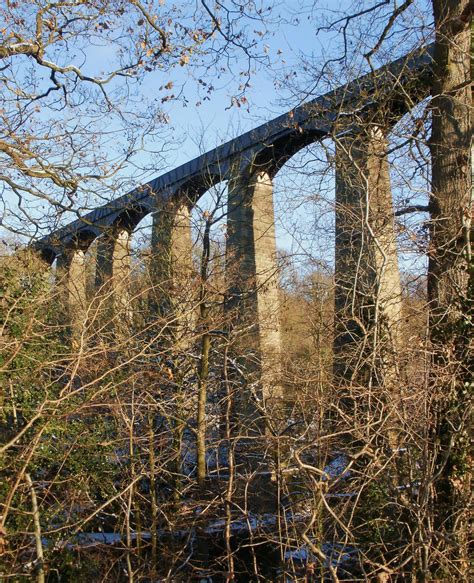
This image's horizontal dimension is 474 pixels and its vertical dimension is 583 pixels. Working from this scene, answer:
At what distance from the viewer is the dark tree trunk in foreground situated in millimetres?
5059

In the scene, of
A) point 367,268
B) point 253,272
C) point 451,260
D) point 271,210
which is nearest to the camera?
point 451,260

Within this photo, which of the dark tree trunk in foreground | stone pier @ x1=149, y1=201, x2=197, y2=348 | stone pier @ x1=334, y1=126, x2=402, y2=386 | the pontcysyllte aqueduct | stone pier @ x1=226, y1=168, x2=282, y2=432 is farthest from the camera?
stone pier @ x1=226, y1=168, x2=282, y2=432

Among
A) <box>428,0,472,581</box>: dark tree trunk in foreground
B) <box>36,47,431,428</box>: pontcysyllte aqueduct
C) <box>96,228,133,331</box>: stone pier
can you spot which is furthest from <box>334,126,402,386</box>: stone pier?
<box>96,228,133,331</box>: stone pier

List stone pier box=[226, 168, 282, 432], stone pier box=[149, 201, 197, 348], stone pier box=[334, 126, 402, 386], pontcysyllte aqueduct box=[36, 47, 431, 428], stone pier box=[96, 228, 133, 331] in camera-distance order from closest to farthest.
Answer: stone pier box=[96, 228, 133, 331] < stone pier box=[334, 126, 402, 386] < pontcysyllte aqueduct box=[36, 47, 431, 428] < stone pier box=[149, 201, 197, 348] < stone pier box=[226, 168, 282, 432]

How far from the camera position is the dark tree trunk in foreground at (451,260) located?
5059 millimetres

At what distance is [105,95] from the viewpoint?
7.51 meters

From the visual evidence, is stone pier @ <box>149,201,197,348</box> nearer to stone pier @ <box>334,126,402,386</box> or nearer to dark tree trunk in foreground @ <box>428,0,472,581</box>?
stone pier @ <box>334,126,402,386</box>

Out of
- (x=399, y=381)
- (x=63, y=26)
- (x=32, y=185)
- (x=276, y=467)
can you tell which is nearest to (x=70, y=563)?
(x=276, y=467)

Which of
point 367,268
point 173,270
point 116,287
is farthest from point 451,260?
point 173,270

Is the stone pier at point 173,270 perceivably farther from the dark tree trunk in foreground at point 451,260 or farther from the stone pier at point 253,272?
the dark tree trunk in foreground at point 451,260

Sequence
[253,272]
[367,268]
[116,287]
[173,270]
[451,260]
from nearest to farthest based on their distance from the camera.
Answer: [116,287]
[451,260]
[367,268]
[173,270]
[253,272]

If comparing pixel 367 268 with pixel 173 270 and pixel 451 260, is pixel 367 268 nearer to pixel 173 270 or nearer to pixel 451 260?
pixel 451 260

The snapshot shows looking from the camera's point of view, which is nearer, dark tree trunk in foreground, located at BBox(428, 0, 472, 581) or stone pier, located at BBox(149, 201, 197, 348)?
dark tree trunk in foreground, located at BBox(428, 0, 472, 581)

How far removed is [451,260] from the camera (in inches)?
253
